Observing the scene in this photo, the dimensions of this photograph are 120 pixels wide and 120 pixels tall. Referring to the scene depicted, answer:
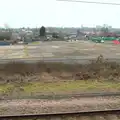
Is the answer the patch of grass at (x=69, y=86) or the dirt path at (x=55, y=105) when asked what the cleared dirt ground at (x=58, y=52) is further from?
the dirt path at (x=55, y=105)

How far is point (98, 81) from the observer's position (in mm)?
19016

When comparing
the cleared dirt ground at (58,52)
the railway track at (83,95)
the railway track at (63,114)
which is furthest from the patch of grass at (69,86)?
the cleared dirt ground at (58,52)

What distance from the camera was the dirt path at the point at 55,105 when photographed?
11.7m

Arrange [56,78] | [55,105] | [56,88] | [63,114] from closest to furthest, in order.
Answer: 1. [63,114]
2. [55,105]
3. [56,88]
4. [56,78]

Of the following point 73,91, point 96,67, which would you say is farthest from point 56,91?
point 96,67

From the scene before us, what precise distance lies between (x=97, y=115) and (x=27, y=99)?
4.57 m

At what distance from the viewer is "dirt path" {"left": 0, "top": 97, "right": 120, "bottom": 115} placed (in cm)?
1174

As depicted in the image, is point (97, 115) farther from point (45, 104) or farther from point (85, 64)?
point (85, 64)

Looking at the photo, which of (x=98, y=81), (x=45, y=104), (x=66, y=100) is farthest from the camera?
(x=98, y=81)

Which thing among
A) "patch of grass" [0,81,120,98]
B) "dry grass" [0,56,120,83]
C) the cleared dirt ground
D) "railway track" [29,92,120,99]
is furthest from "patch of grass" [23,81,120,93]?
the cleared dirt ground

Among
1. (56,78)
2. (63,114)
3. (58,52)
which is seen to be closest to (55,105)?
(63,114)

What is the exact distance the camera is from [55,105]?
12547 millimetres

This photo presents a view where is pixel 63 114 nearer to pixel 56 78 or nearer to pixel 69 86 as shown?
pixel 69 86

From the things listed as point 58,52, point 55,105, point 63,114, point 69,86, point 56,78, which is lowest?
point 58,52
